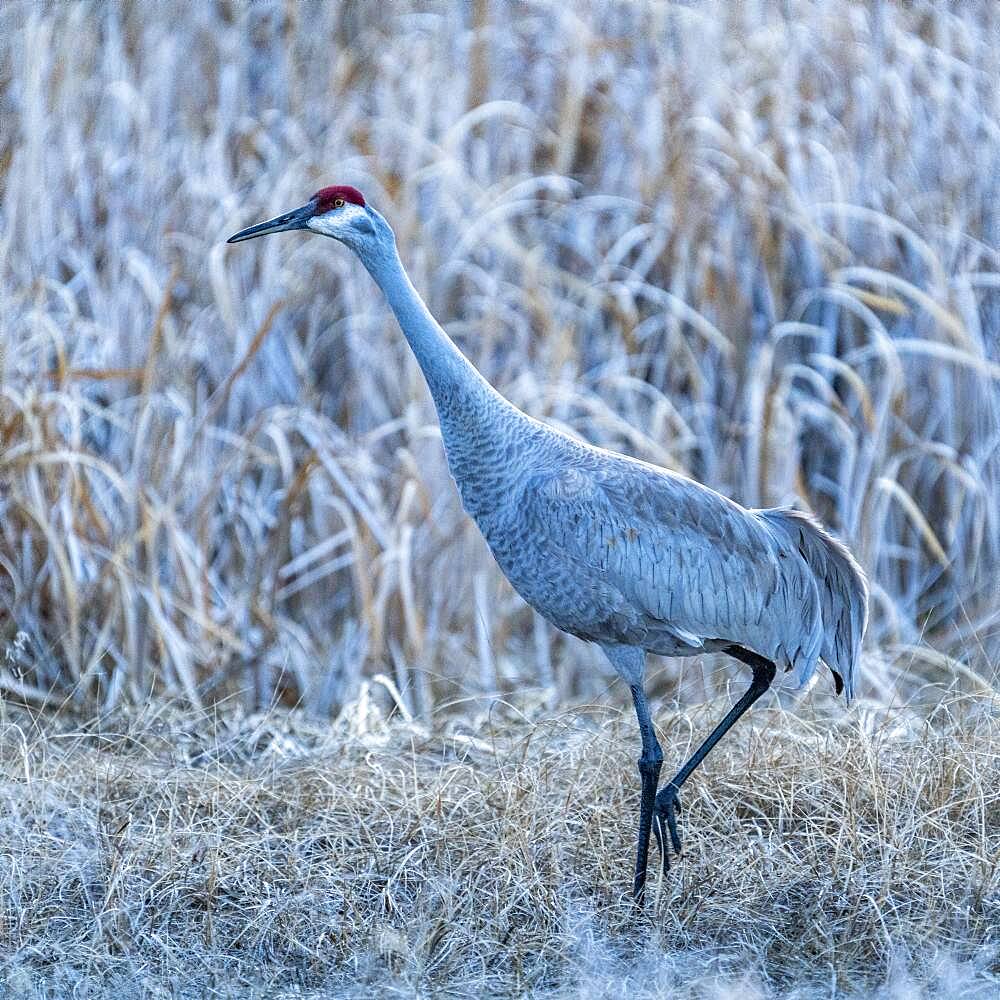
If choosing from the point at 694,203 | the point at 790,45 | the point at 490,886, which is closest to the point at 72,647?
the point at 490,886

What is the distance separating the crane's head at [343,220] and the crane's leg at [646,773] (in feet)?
3.45

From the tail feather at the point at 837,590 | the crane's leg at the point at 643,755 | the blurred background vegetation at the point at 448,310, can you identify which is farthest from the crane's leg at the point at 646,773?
the blurred background vegetation at the point at 448,310

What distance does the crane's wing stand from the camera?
2.87 m

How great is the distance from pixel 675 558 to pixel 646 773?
1.43ft

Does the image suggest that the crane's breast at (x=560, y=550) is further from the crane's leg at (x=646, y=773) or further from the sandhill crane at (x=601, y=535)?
the crane's leg at (x=646, y=773)

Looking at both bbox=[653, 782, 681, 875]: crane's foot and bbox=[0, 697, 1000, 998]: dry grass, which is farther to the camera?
bbox=[653, 782, 681, 875]: crane's foot

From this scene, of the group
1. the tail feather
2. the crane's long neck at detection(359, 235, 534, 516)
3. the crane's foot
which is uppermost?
the crane's long neck at detection(359, 235, 534, 516)

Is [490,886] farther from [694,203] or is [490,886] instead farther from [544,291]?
[694,203]

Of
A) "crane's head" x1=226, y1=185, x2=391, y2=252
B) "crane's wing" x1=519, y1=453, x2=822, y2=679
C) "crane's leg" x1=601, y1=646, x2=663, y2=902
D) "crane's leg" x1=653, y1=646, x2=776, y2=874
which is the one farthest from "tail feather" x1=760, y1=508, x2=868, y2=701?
"crane's head" x1=226, y1=185, x2=391, y2=252

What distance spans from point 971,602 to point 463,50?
2573 millimetres

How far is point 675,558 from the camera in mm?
2924

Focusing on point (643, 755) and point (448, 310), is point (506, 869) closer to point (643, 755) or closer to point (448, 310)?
point (643, 755)

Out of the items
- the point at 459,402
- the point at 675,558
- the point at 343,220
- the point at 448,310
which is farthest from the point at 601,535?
A: the point at 448,310

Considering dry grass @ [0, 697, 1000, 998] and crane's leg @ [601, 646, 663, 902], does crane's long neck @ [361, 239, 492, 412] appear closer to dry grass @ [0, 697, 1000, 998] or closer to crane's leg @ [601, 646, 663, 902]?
crane's leg @ [601, 646, 663, 902]
